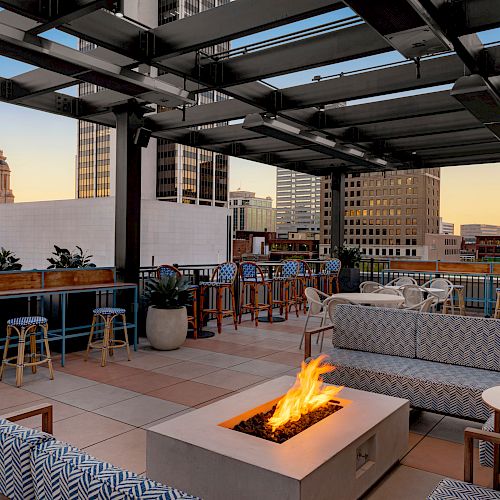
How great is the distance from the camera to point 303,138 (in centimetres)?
816

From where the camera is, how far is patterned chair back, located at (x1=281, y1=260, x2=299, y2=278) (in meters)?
10.2

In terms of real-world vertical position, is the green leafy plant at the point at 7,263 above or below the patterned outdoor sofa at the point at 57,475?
above

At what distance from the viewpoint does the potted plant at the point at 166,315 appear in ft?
22.1

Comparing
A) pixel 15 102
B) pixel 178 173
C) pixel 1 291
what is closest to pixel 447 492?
pixel 1 291

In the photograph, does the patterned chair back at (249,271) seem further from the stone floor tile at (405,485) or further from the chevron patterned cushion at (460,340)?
the stone floor tile at (405,485)

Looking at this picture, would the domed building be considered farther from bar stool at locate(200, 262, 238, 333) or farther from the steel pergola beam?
the steel pergola beam

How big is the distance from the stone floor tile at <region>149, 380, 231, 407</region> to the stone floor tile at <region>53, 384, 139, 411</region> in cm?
29

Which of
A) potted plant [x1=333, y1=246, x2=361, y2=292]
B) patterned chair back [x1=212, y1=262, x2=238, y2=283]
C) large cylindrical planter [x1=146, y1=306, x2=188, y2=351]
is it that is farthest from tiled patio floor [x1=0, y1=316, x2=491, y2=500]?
potted plant [x1=333, y1=246, x2=361, y2=292]

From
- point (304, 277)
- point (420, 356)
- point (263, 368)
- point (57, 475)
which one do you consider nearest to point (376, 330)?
point (420, 356)

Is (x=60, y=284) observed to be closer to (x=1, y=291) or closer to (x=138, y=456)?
(x=1, y=291)

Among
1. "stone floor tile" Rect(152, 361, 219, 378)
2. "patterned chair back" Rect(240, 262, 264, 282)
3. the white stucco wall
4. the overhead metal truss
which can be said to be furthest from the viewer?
the white stucco wall

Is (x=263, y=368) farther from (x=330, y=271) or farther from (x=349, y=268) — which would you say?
(x=349, y=268)

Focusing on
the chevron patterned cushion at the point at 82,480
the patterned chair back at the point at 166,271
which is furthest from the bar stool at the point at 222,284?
the chevron patterned cushion at the point at 82,480

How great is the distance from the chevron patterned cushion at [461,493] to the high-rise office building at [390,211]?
111m
